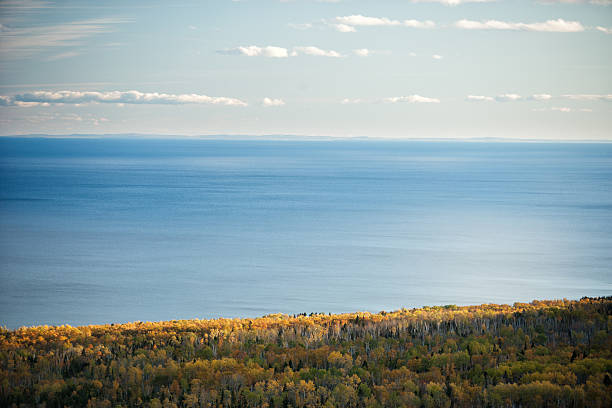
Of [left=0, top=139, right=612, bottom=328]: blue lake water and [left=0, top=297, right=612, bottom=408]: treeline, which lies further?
[left=0, top=139, right=612, bottom=328]: blue lake water

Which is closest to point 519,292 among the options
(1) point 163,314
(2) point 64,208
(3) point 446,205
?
Answer: (1) point 163,314

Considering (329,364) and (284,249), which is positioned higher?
(284,249)

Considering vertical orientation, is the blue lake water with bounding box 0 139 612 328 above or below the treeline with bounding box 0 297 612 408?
above

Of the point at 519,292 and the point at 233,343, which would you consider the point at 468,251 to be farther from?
the point at 233,343

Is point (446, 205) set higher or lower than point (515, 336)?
higher
